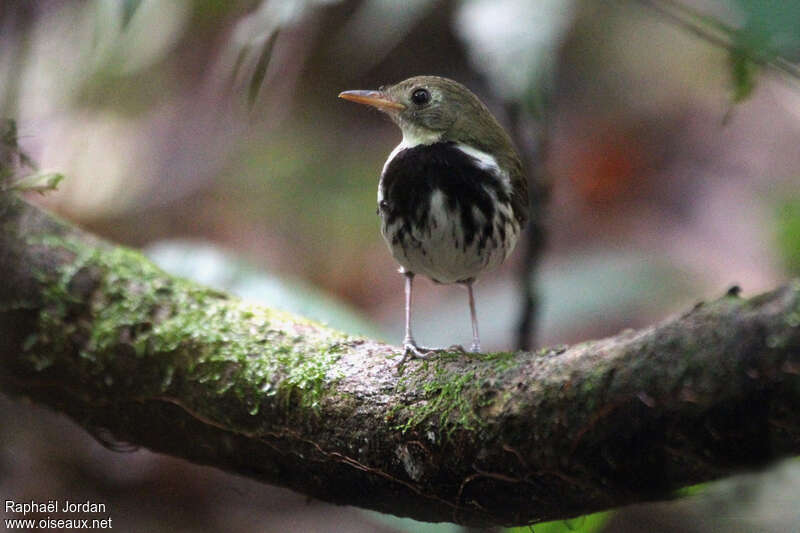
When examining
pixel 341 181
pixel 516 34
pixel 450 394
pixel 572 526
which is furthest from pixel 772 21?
pixel 341 181

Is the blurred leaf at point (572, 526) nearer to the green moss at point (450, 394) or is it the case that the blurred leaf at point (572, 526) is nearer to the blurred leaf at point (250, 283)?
the green moss at point (450, 394)

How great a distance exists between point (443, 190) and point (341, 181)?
413 centimetres

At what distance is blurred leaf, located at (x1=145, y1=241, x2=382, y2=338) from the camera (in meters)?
3.36

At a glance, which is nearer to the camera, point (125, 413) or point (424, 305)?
point (125, 413)

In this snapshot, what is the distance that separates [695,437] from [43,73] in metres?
4.75

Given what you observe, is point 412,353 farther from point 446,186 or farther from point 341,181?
point 341,181

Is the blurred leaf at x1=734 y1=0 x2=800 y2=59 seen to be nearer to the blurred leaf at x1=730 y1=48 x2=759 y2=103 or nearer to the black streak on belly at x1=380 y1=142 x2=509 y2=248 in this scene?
the blurred leaf at x1=730 y1=48 x2=759 y2=103

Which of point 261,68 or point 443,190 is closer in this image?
point 261,68

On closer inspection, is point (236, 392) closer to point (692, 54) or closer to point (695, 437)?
point (695, 437)

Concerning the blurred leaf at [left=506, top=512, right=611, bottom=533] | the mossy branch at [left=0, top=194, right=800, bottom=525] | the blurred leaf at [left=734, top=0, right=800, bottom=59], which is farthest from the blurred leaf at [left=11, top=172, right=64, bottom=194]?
the blurred leaf at [left=734, top=0, right=800, bottom=59]

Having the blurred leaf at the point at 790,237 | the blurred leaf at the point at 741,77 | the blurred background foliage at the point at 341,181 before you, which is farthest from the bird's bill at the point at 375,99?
the blurred leaf at the point at 790,237

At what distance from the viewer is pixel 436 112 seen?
3.03 m

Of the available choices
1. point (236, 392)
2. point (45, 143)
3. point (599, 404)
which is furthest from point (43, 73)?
point (599, 404)

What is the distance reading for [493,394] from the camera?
1.92 meters
